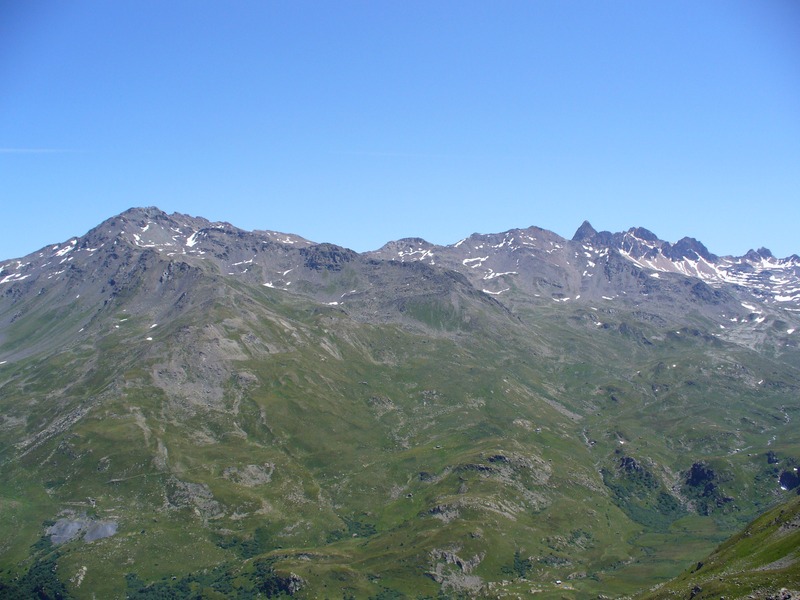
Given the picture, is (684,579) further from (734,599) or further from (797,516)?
(734,599)

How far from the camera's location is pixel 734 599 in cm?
13175

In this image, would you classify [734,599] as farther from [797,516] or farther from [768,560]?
[797,516]

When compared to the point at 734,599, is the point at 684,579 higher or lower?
lower

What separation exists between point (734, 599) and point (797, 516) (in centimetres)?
5705

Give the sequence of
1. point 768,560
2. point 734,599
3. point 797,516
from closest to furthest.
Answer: point 734,599 < point 768,560 < point 797,516

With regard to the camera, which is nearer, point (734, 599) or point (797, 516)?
point (734, 599)

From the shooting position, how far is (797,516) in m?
174

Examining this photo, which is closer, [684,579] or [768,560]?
[768,560]

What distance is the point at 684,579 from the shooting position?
184250 millimetres

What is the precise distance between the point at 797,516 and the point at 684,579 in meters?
35.0

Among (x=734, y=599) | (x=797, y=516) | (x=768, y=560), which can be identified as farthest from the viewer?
(x=797, y=516)

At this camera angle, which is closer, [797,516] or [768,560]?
[768,560]

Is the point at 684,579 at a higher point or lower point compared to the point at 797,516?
lower

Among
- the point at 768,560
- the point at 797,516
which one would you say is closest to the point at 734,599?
the point at 768,560
